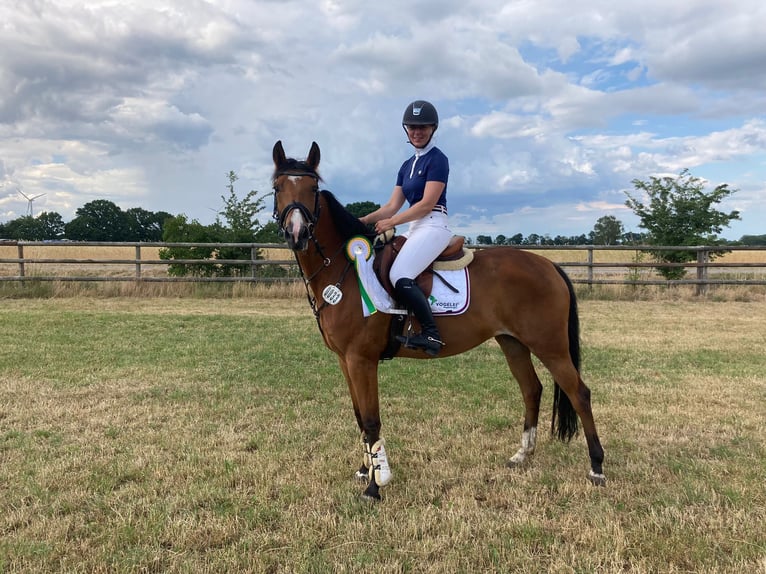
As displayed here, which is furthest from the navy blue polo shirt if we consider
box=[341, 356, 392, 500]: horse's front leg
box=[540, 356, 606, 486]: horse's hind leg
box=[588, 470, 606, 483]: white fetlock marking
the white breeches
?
box=[588, 470, 606, 483]: white fetlock marking

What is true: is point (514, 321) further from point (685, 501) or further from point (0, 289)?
point (0, 289)

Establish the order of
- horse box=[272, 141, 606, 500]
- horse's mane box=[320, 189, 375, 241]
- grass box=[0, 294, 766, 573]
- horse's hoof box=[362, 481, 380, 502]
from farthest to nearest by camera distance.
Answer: horse's mane box=[320, 189, 375, 241] → horse box=[272, 141, 606, 500] → horse's hoof box=[362, 481, 380, 502] → grass box=[0, 294, 766, 573]

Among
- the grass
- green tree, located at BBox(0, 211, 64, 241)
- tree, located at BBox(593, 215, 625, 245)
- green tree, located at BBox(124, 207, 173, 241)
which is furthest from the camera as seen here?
green tree, located at BBox(124, 207, 173, 241)

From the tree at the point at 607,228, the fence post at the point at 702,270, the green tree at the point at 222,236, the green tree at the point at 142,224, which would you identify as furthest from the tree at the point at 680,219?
the green tree at the point at 142,224

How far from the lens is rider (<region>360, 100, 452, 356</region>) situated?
3975 millimetres

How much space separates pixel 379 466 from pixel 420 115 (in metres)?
2.86

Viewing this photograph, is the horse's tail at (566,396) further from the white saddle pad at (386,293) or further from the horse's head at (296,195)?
the horse's head at (296,195)

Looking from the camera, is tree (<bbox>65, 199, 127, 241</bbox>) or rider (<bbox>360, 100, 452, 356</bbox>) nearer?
rider (<bbox>360, 100, 452, 356</bbox>)

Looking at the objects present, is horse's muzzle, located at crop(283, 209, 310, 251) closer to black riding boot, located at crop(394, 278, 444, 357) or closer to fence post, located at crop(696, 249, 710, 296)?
black riding boot, located at crop(394, 278, 444, 357)

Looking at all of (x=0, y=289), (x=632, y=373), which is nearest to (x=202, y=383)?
(x=632, y=373)

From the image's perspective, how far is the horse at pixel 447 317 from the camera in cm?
384

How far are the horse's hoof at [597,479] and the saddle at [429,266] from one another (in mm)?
2015

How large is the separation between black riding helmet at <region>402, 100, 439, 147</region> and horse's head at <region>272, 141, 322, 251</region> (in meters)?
0.83

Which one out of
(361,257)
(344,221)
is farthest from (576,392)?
(344,221)
